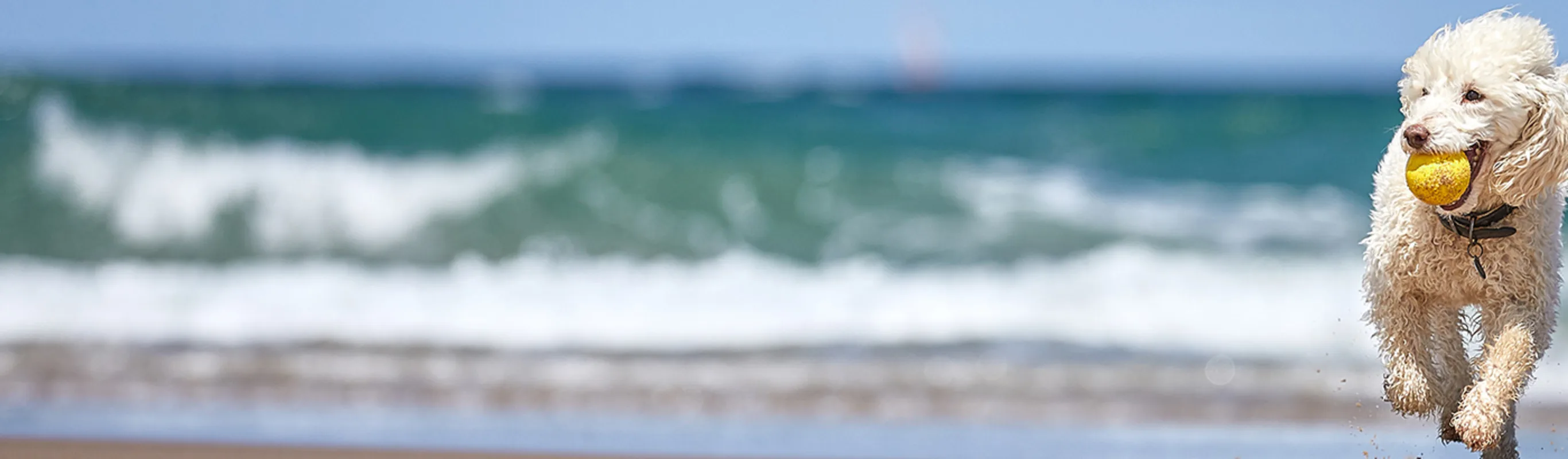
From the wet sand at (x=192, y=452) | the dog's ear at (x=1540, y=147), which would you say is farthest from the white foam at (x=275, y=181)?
the dog's ear at (x=1540, y=147)

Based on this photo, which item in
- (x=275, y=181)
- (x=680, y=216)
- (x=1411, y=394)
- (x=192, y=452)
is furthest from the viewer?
(x=275, y=181)

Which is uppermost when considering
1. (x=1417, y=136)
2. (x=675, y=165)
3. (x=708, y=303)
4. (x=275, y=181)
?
(x=675, y=165)

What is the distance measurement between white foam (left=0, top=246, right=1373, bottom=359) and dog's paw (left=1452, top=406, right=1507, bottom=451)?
5193 millimetres

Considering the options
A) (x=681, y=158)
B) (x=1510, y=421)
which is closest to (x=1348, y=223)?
(x=681, y=158)

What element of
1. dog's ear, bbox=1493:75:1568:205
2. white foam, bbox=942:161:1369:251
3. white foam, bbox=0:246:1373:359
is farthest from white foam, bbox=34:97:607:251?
dog's ear, bbox=1493:75:1568:205

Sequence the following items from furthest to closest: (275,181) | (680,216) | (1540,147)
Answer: (275,181) < (680,216) < (1540,147)

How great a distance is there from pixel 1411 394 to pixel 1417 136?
0.53 meters

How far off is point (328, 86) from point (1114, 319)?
1042 cm

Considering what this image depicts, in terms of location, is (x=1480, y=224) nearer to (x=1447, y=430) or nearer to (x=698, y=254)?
(x=1447, y=430)

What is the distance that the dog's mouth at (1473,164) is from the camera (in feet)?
7.14

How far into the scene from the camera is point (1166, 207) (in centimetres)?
1180

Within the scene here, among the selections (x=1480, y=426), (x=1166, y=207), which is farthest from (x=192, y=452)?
(x=1166, y=207)

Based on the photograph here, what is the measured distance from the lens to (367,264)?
33.8 ft

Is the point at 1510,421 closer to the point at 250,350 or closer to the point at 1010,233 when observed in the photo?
the point at 250,350
